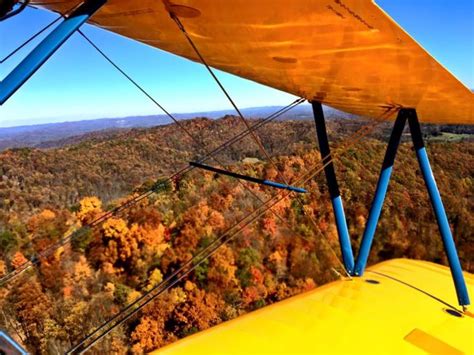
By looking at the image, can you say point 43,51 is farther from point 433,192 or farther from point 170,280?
point 433,192

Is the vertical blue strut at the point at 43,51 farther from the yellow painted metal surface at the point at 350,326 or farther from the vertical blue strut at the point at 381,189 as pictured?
the vertical blue strut at the point at 381,189

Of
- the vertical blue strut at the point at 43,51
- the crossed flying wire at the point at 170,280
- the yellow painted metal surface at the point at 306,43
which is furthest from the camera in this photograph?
the crossed flying wire at the point at 170,280

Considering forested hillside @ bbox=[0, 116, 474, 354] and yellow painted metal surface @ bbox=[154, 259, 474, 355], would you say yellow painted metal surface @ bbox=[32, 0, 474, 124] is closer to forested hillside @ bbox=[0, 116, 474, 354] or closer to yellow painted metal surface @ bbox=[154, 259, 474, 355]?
yellow painted metal surface @ bbox=[154, 259, 474, 355]

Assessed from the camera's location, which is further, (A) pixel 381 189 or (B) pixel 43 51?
(A) pixel 381 189

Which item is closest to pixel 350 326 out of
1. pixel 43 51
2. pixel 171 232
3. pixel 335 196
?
pixel 335 196

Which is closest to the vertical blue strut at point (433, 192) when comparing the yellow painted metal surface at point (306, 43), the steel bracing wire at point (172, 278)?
the yellow painted metal surface at point (306, 43)

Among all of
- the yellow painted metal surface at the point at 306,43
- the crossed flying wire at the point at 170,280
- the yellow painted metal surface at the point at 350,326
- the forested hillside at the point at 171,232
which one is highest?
the yellow painted metal surface at the point at 306,43
